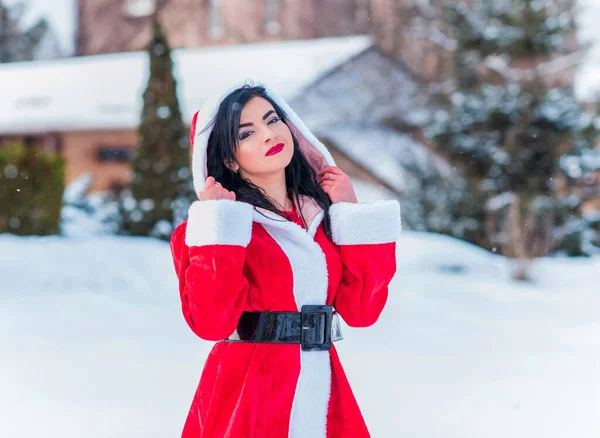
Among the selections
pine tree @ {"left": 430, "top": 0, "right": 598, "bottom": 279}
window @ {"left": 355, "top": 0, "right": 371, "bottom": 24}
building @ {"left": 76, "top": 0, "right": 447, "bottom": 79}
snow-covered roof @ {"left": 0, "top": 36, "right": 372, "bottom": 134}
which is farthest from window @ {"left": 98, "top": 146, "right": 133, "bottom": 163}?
window @ {"left": 355, "top": 0, "right": 371, "bottom": 24}

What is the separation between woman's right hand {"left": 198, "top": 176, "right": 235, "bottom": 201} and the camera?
1333 mm

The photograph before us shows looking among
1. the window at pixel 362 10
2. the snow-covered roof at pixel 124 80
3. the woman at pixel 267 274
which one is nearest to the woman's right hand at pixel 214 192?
the woman at pixel 267 274

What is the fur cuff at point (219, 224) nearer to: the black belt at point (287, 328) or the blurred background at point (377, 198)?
the black belt at point (287, 328)

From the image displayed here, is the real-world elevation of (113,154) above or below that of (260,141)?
below

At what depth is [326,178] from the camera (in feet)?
5.09

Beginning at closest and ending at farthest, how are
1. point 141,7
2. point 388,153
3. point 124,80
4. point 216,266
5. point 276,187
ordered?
point 216,266 < point 276,187 < point 388,153 < point 124,80 < point 141,7

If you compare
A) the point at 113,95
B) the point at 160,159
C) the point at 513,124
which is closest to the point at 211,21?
the point at 113,95

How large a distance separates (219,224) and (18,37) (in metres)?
18.0

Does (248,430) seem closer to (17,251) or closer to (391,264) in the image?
(391,264)

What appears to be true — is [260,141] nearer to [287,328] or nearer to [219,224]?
[219,224]

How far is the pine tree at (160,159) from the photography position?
7176 millimetres

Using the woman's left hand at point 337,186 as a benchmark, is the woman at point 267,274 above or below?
below

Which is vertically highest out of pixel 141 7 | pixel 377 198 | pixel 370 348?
pixel 141 7

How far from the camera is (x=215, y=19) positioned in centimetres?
1636
